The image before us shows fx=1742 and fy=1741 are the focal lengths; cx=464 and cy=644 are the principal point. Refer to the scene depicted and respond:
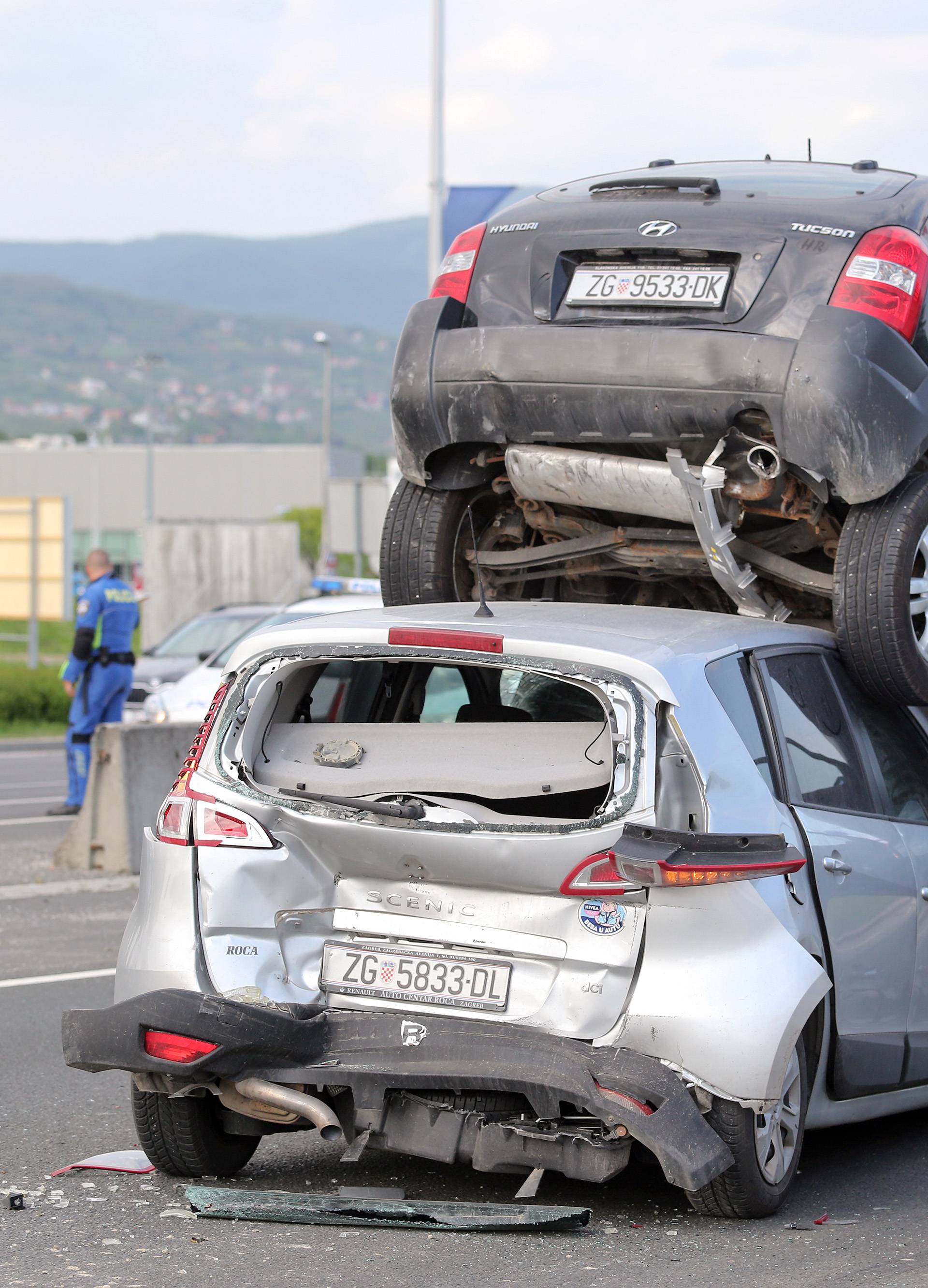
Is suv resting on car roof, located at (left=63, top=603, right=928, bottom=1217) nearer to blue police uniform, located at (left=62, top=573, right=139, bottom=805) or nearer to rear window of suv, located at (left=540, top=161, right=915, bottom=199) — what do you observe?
rear window of suv, located at (left=540, top=161, right=915, bottom=199)

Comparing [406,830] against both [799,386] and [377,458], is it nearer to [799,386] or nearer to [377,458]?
[799,386]

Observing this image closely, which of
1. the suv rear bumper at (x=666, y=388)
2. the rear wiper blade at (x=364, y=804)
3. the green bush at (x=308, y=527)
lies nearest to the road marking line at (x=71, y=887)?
the suv rear bumper at (x=666, y=388)

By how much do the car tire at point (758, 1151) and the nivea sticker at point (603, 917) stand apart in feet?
1.59

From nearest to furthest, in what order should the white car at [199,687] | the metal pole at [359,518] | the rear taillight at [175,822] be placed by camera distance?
the rear taillight at [175,822] < the white car at [199,687] < the metal pole at [359,518]

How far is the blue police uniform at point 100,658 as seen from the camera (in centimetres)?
1330

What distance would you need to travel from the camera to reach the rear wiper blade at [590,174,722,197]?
6270 mm

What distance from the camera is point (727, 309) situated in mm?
5969

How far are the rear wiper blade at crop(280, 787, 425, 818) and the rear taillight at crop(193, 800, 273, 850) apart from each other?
132mm

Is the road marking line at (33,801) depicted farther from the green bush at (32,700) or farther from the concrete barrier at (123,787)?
the green bush at (32,700)

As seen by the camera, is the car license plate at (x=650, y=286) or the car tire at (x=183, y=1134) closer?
the car tire at (x=183, y=1134)

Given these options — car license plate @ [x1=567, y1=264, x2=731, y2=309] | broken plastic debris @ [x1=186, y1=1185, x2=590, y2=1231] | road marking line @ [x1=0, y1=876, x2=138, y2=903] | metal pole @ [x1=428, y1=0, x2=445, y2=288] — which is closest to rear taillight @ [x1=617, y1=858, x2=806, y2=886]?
broken plastic debris @ [x1=186, y1=1185, x2=590, y2=1231]

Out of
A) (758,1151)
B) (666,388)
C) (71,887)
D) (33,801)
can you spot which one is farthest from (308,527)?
(758,1151)

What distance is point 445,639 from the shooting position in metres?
4.73

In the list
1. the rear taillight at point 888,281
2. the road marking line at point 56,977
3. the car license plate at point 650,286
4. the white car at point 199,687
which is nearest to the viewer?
the rear taillight at point 888,281
